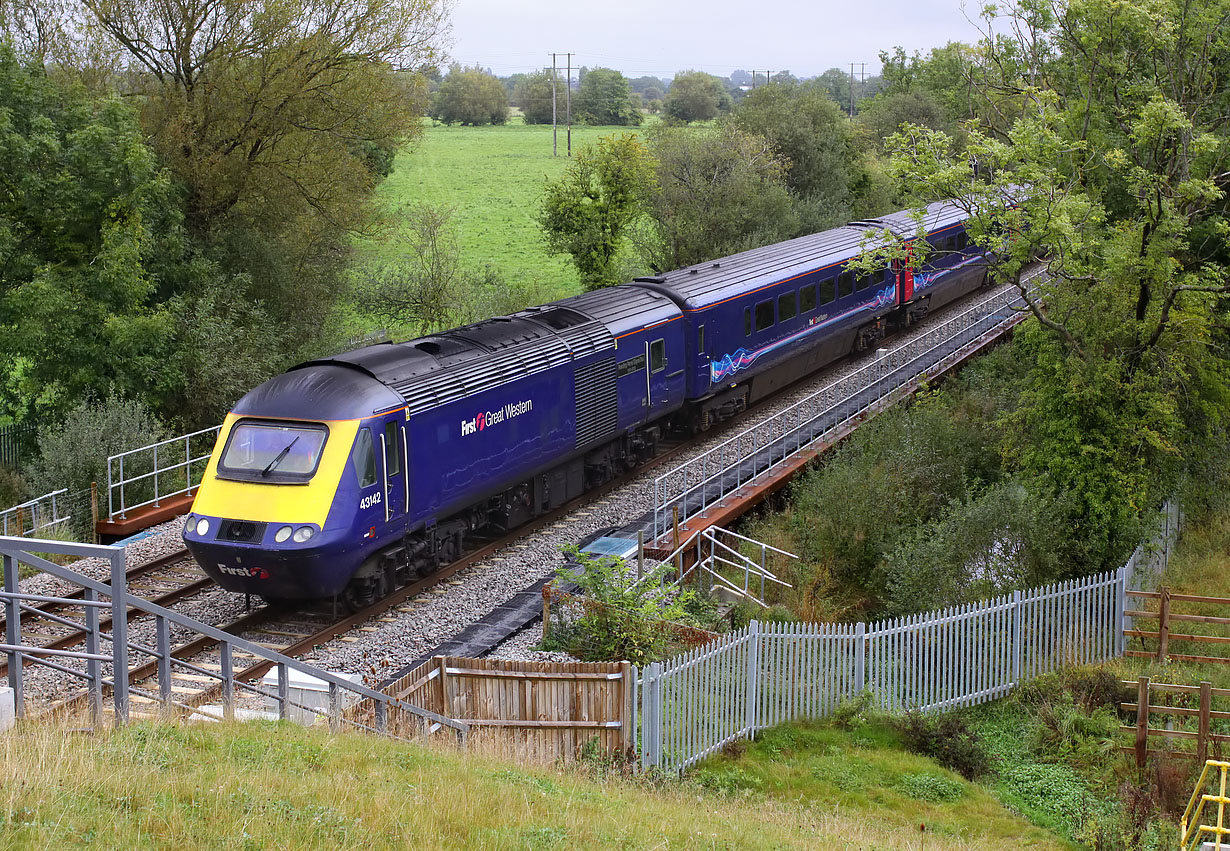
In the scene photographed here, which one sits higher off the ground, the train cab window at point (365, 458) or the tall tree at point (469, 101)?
the tall tree at point (469, 101)

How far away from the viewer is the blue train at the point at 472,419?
47.5ft

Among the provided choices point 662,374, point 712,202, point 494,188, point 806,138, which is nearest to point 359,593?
point 662,374

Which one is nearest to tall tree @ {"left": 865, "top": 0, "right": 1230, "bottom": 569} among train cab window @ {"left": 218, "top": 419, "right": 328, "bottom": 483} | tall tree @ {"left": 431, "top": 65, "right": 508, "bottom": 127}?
train cab window @ {"left": 218, "top": 419, "right": 328, "bottom": 483}

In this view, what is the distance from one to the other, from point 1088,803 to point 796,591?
20.1 ft

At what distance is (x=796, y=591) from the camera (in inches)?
693

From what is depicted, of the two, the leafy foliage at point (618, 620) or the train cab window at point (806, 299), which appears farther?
the train cab window at point (806, 299)

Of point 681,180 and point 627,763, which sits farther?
point 681,180

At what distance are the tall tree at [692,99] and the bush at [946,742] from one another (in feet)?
267

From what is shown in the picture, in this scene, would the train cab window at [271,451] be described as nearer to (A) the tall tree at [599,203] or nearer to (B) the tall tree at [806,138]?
(A) the tall tree at [599,203]

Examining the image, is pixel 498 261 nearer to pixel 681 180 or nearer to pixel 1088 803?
pixel 681 180

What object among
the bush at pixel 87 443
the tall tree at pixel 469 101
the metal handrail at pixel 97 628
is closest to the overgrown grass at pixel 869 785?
the metal handrail at pixel 97 628

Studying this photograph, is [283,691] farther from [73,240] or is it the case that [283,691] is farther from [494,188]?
[494,188]

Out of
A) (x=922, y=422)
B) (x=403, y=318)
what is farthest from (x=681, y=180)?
(x=922, y=422)

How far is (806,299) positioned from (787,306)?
1.04 metres
